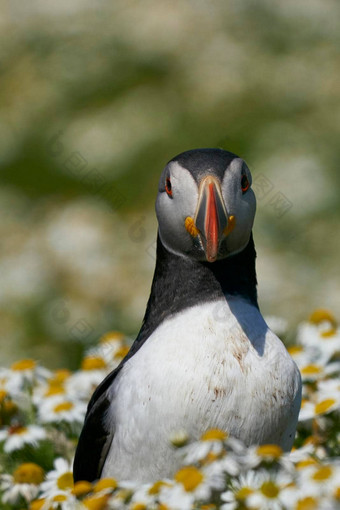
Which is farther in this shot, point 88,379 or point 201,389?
point 88,379

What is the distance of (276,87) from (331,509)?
36.0 feet

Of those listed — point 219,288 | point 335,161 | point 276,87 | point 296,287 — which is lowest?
point 296,287

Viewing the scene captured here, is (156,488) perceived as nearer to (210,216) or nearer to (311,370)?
(210,216)

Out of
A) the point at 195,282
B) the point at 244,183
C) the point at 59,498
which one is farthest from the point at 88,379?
the point at 244,183

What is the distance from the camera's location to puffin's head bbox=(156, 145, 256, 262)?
3.36 metres

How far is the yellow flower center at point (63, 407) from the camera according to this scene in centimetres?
494

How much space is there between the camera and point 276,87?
42.0 ft

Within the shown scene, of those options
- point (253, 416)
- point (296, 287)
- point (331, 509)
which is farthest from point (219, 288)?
point (296, 287)

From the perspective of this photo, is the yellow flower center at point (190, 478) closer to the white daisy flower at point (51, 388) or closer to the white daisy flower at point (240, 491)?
the white daisy flower at point (240, 491)

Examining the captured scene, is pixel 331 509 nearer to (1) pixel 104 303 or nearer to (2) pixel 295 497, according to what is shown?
(2) pixel 295 497

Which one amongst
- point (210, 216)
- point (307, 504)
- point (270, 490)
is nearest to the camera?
point (307, 504)

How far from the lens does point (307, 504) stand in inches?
94.4

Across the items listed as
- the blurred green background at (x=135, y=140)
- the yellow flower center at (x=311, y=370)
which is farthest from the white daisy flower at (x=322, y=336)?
the blurred green background at (x=135, y=140)

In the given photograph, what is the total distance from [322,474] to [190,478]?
0.46m
